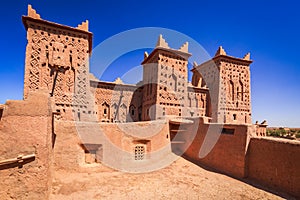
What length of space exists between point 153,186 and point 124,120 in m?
13.8

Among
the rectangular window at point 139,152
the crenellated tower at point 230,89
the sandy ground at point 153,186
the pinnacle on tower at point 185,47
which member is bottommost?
the sandy ground at point 153,186

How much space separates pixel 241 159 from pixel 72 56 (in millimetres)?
16301

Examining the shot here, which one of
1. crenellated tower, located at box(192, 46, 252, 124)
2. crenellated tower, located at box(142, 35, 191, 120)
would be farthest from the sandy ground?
crenellated tower, located at box(192, 46, 252, 124)

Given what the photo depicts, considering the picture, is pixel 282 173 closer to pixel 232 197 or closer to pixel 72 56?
pixel 232 197

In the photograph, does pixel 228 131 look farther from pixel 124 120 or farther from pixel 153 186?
pixel 124 120

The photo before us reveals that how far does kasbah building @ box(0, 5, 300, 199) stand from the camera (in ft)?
19.4

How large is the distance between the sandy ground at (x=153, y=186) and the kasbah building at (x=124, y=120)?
0.84 meters

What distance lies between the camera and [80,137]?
1033cm

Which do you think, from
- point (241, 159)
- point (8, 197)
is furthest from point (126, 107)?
point (8, 197)

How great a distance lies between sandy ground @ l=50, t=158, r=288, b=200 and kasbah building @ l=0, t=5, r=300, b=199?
0.84 meters

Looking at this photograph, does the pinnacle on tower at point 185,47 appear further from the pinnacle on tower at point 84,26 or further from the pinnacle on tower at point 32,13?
the pinnacle on tower at point 32,13

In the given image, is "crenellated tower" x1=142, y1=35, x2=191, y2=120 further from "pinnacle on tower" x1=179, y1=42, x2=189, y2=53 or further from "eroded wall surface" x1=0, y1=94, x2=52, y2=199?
"eroded wall surface" x1=0, y1=94, x2=52, y2=199

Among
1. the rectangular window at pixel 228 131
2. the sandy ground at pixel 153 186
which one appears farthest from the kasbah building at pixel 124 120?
the sandy ground at pixel 153 186

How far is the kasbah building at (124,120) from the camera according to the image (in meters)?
5.92
